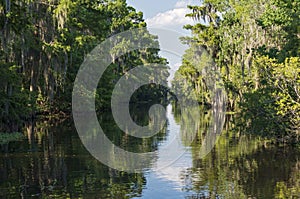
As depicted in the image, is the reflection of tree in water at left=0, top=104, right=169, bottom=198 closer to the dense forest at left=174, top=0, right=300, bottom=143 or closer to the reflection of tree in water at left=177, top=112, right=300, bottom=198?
the reflection of tree in water at left=177, top=112, right=300, bottom=198

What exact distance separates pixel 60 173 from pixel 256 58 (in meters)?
11.1

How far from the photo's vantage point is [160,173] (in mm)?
16547

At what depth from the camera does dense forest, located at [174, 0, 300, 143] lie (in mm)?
20359

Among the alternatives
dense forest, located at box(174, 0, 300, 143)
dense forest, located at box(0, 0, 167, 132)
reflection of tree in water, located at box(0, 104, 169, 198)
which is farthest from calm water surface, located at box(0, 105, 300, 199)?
dense forest, located at box(0, 0, 167, 132)

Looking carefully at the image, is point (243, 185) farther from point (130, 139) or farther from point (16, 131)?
point (16, 131)

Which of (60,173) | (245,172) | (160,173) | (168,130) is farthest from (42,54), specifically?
(245,172)

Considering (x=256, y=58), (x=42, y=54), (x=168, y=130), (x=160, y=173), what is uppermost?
(x=42, y=54)

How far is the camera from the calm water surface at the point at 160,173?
1345 cm

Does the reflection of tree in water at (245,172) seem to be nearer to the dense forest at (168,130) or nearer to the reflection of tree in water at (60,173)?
the dense forest at (168,130)

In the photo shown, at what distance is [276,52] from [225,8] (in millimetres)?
18528

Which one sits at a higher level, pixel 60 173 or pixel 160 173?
pixel 60 173

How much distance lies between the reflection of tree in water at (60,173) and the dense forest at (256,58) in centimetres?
580

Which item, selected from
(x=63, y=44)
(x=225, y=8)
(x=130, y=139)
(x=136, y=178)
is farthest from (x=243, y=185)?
(x=225, y=8)

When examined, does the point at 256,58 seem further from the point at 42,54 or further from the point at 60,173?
the point at 42,54
